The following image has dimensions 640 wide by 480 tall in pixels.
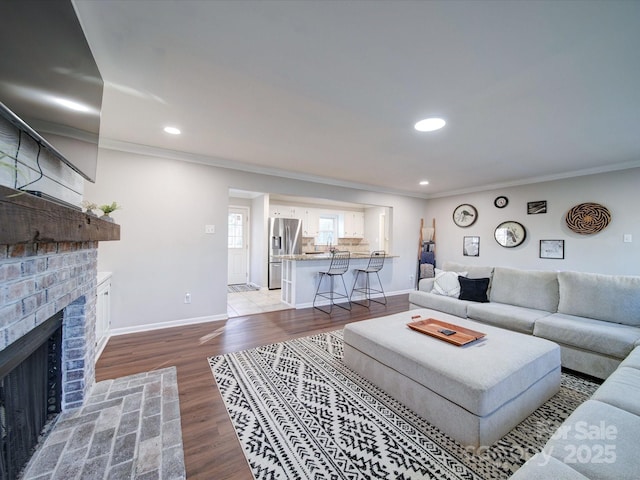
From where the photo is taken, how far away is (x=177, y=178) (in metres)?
3.51

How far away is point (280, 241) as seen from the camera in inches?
248

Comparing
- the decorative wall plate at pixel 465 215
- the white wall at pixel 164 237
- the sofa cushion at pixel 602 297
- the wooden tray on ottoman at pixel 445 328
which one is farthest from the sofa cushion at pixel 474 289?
the white wall at pixel 164 237

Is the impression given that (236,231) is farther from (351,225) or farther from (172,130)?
(172,130)

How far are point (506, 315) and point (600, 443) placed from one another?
2089mm

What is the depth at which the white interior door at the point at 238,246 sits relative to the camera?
684 centimetres

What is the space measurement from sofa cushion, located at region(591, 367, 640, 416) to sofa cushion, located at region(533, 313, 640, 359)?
752 millimetres

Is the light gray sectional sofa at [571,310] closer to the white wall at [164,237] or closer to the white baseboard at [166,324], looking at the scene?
the white baseboard at [166,324]

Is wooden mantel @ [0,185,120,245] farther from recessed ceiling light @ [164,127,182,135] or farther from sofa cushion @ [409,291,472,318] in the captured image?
sofa cushion @ [409,291,472,318]

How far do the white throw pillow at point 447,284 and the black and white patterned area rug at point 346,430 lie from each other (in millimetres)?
1456

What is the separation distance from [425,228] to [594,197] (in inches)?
115

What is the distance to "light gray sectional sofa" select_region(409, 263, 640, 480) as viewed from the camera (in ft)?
3.04

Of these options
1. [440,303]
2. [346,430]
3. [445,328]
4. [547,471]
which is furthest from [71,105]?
[440,303]

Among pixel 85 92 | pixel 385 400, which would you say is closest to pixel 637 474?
pixel 385 400

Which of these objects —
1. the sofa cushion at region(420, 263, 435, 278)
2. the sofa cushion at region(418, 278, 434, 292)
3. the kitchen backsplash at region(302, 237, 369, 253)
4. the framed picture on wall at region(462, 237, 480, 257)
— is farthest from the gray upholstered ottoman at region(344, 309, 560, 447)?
the kitchen backsplash at region(302, 237, 369, 253)
